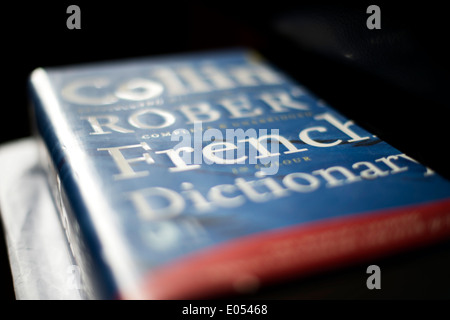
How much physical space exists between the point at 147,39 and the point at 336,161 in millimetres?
767

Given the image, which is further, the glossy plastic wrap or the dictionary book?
the glossy plastic wrap

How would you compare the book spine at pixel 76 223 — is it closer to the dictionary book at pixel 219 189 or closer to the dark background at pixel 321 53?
the dictionary book at pixel 219 189

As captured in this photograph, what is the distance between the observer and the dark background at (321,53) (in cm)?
40

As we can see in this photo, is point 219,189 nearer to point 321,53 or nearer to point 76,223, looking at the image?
point 76,223

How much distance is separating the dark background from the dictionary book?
26 mm

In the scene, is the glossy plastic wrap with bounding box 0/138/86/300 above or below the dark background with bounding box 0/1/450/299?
below

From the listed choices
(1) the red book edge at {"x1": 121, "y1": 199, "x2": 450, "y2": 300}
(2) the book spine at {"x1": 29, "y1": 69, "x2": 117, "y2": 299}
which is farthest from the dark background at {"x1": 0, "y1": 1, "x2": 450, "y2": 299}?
(2) the book spine at {"x1": 29, "y1": 69, "x2": 117, "y2": 299}

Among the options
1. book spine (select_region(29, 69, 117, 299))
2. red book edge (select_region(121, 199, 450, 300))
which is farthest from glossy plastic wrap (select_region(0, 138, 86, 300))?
red book edge (select_region(121, 199, 450, 300))

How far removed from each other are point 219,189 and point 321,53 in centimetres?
36

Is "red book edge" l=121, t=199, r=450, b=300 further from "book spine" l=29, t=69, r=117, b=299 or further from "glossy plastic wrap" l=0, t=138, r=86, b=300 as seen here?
"glossy plastic wrap" l=0, t=138, r=86, b=300

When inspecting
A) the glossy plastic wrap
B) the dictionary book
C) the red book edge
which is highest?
the dictionary book

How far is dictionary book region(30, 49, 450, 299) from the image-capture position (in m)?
0.35
